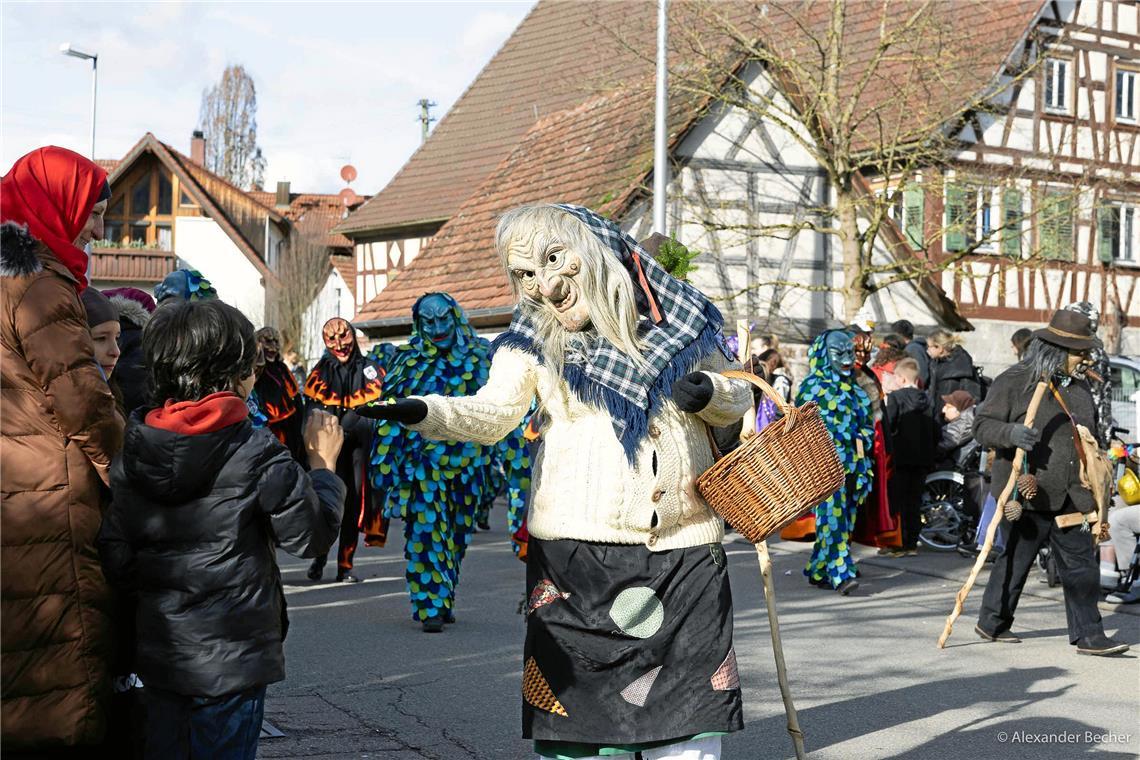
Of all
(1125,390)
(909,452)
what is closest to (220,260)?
(1125,390)

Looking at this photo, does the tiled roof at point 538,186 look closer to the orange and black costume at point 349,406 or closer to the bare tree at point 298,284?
the orange and black costume at point 349,406

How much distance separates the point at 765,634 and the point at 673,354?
194 inches

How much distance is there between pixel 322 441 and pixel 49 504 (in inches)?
28.4

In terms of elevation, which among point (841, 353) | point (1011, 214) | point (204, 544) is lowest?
point (204, 544)

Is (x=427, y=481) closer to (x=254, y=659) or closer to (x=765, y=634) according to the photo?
(x=765, y=634)

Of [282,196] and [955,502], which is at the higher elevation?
[282,196]

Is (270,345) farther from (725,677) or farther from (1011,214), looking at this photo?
(1011,214)

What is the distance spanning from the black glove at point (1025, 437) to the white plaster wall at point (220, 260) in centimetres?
4476

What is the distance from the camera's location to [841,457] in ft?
37.0

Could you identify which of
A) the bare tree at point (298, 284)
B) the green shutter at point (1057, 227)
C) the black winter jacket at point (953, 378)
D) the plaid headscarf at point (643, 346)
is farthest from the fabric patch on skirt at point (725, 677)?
the bare tree at point (298, 284)

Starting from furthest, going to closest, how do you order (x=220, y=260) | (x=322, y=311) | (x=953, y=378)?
(x=220, y=260), (x=322, y=311), (x=953, y=378)

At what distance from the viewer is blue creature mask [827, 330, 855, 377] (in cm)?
1137

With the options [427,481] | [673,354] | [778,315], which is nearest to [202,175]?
[778,315]

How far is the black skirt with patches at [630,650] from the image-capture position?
13.7 ft
